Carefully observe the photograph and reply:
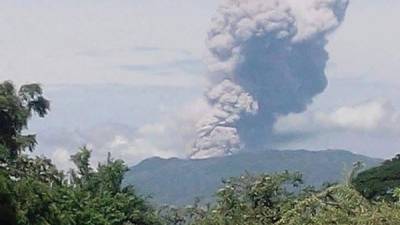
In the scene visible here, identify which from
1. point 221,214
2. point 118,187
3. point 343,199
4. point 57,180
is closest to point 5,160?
point 57,180

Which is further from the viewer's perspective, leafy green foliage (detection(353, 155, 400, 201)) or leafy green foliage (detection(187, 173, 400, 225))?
leafy green foliage (detection(353, 155, 400, 201))

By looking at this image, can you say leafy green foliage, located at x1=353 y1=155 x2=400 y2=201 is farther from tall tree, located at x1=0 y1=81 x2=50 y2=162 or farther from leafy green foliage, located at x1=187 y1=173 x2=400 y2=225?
tall tree, located at x1=0 y1=81 x2=50 y2=162

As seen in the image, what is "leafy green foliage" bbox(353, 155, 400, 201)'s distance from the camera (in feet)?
159

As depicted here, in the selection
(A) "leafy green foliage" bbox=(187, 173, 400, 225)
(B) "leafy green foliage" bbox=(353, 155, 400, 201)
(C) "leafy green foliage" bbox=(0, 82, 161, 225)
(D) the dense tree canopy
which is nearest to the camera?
(A) "leafy green foliage" bbox=(187, 173, 400, 225)

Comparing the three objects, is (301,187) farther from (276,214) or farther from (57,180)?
(57,180)

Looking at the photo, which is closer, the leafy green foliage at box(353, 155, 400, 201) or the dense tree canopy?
the dense tree canopy

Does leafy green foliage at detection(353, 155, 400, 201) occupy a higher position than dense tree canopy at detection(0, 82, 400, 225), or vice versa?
leafy green foliage at detection(353, 155, 400, 201)

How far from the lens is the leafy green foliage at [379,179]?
48.3 m

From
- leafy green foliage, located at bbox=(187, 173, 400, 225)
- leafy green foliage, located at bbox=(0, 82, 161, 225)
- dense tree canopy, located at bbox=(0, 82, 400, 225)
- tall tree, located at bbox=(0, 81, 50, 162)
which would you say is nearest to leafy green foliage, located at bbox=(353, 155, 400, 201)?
dense tree canopy, located at bbox=(0, 82, 400, 225)

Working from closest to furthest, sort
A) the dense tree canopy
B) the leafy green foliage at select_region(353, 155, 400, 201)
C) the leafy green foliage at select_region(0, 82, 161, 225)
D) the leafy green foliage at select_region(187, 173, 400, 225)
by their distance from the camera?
the leafy green foliage at select_region(187, 173, 400, 225), the dense tree canopy, the leafy green foliage at select_region(0, 82, 161, 225), the leafy green foliage at select_region(353, 155, 400, 201)

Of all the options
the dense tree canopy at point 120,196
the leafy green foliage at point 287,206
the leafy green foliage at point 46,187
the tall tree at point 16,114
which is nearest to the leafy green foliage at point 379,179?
the dense tree canopy at point 120,196

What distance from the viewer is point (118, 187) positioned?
4103 cm

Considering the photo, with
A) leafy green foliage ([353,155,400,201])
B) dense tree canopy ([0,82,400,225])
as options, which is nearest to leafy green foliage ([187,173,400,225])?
dense tree canopy ([0,82,400,225])

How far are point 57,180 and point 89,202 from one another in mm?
5645
